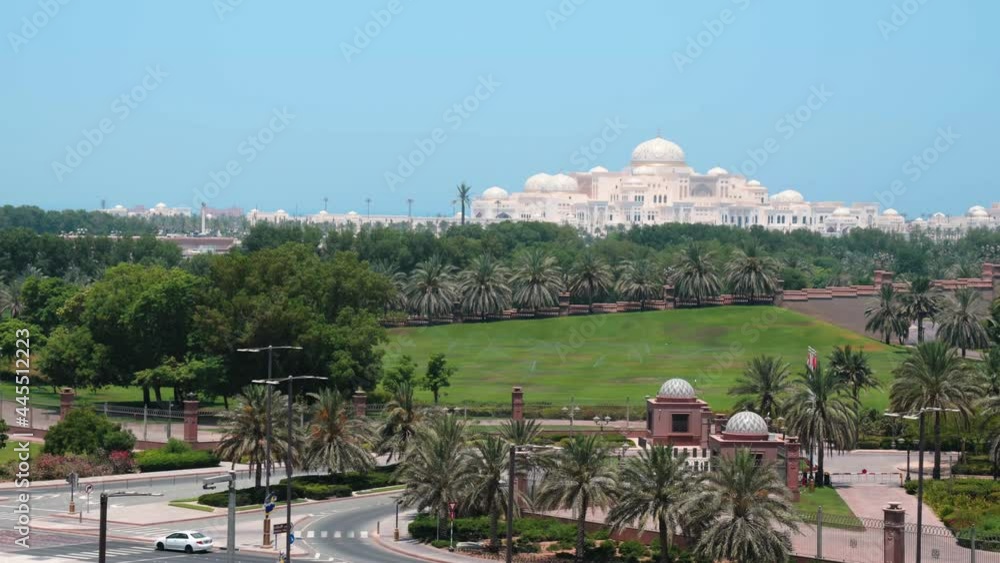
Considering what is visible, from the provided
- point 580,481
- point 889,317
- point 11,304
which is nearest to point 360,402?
point 580,481

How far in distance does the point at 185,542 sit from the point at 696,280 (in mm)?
79908

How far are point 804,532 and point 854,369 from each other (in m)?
25.8

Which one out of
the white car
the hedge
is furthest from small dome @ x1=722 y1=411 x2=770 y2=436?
the hedge

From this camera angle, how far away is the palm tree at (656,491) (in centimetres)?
5134

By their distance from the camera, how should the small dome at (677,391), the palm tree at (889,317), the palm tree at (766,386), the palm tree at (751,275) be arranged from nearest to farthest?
the small dome at (677,391), the palm tree at (766,386), the palm tree at (889,317), the palm tree at (751,275)

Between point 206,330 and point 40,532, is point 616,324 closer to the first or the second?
point 206,330

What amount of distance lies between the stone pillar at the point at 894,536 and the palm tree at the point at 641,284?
257 feet

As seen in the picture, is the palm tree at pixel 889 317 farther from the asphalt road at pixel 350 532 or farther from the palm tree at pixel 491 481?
the palm tree at pixel 491 481

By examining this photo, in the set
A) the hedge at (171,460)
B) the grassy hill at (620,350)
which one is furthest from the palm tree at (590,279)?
the hedge at (171,460)

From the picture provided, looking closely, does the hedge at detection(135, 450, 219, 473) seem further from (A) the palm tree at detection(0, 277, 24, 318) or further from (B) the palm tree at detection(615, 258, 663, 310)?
(B) the palm tree at detection(615, 258, 663, 310)

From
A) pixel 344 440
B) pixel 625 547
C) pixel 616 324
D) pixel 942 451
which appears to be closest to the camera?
pixel 625 547

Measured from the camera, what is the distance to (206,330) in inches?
3356

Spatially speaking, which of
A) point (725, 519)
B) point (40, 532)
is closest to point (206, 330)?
point (40, 532)

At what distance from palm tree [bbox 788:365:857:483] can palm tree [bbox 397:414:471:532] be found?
577 inches
